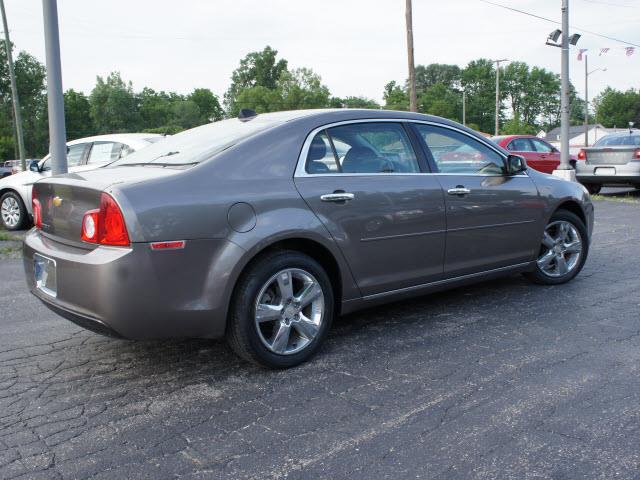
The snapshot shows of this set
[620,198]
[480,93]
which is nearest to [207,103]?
[480,93]

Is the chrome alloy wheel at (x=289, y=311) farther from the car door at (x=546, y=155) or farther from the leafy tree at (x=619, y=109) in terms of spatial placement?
the leafy tree at (x=619, y=109)

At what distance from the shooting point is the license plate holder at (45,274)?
3.56 metres

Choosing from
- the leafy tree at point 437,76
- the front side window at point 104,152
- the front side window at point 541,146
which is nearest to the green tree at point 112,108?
the leafy tree at point 437,76

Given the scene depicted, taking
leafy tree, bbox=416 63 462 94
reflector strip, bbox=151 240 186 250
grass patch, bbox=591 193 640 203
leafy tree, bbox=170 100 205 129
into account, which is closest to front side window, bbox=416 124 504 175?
reflector strip, bbox=151 240 186 250

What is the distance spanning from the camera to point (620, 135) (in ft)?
50.6

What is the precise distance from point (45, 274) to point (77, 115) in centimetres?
9093

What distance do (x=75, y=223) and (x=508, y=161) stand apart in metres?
3.31

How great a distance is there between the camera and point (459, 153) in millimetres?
4836

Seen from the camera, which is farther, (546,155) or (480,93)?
(480,93)

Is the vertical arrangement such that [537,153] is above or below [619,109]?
below

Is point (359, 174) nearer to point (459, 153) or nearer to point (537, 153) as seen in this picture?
point (459, 153)

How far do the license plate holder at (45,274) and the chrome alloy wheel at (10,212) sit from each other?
739 centimetres

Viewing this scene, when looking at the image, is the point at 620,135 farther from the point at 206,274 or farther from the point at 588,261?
the point at 206,274

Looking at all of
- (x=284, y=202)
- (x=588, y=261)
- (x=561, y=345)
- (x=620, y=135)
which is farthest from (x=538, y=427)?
(x=620, y=135)
